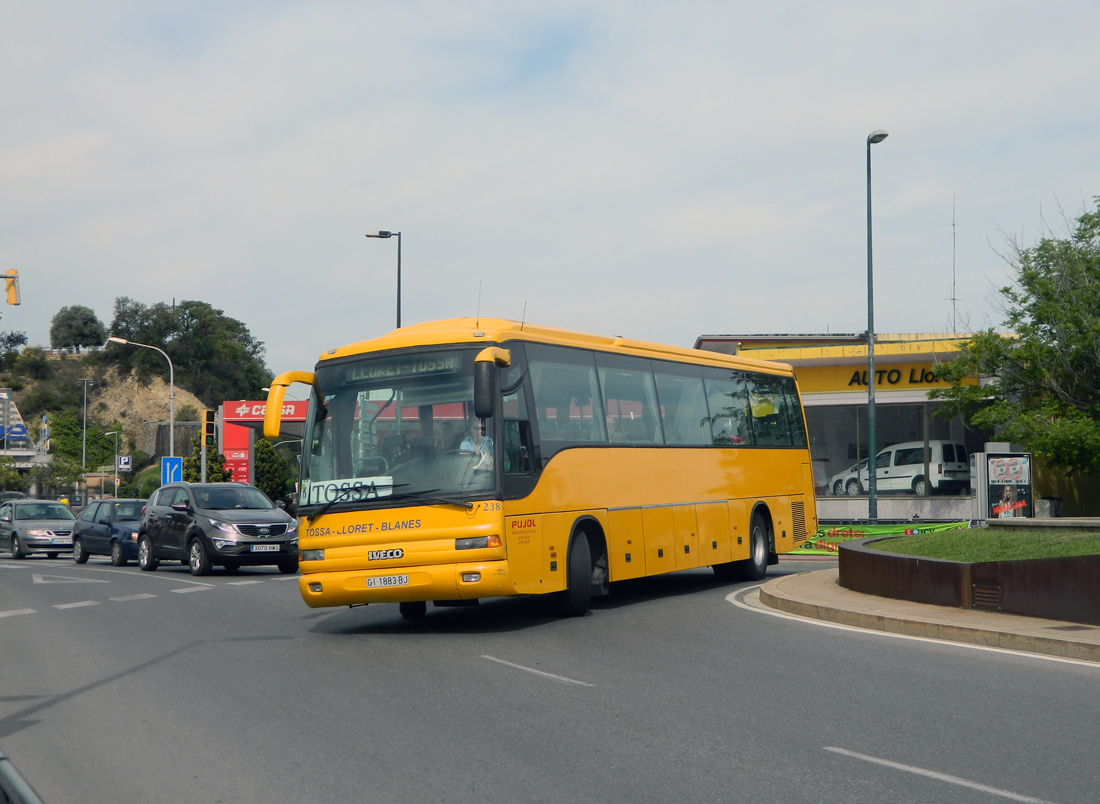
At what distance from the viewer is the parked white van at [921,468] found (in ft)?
119

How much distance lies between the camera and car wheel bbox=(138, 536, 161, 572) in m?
23.8

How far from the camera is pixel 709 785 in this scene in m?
5.78

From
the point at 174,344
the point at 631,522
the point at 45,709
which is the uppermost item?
the point at 174,344

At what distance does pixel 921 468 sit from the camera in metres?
36.6

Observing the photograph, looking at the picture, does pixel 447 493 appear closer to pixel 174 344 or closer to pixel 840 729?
pixel 840 729

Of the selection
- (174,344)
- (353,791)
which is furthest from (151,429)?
(353,791)

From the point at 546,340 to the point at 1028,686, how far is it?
6703 millimetres

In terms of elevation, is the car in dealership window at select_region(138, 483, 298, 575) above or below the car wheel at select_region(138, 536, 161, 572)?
above

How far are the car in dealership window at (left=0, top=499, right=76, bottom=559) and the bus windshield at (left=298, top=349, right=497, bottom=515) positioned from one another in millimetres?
22713

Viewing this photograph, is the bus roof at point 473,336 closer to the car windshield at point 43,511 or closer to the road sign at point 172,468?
the car windshield at point 43,511

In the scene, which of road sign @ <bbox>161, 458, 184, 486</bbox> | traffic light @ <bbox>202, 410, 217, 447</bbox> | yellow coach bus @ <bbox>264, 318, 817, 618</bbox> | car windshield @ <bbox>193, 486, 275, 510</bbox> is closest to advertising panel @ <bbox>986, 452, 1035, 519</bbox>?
yellow coach bus @ <bbox>264, 318, 817, 618</bbox>

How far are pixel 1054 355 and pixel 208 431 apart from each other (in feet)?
79.2

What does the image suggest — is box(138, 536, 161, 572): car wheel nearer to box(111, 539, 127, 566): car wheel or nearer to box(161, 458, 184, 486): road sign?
box(111, 539, 127, 566): car wheel

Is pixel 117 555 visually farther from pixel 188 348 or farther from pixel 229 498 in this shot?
pixel 188 348
